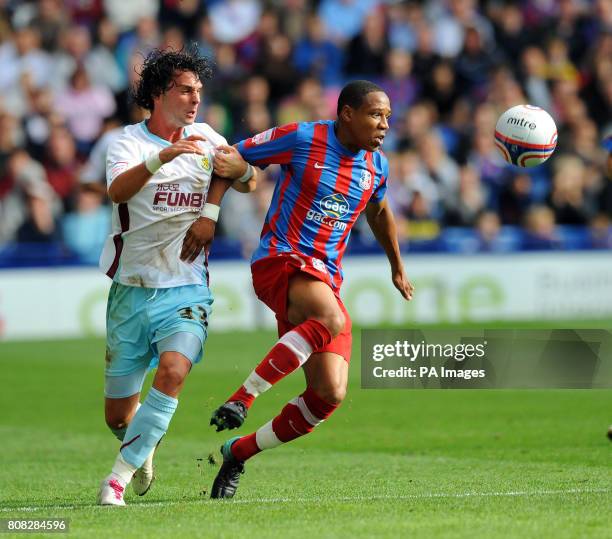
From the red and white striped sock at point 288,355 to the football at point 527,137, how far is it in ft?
7.58

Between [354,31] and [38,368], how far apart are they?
10107 mm

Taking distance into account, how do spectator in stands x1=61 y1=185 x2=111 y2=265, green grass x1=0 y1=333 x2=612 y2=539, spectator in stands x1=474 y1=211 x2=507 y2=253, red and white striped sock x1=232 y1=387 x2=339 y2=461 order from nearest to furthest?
green grass x1=0 y1=333 x2=612 y2=539
red and white striped sock x1=232 y1=387 x2=339 y2=461
spectator in stands x1=61 y1=185 x2=111 y2=265
spectator in stands x1=474 y1=211 x2=507 y2=253

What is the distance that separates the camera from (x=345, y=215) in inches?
316

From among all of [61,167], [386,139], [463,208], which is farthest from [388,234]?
[386,139]

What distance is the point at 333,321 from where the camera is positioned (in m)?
7.57

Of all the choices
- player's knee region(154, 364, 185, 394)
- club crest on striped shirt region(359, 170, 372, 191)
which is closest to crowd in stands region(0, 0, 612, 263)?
club crest on striped shirt region(359, 170, 372, 191)

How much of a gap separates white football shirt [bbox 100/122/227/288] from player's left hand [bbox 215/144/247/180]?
7cm

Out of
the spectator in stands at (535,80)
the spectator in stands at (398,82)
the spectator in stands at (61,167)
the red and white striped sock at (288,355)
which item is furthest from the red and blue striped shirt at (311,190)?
the spectator in stands at (535,80)

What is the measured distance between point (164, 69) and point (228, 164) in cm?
66

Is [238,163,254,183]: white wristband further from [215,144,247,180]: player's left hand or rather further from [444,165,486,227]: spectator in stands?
[444,165,486,227]: spectator in stands

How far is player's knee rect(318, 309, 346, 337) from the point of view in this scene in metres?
7.55

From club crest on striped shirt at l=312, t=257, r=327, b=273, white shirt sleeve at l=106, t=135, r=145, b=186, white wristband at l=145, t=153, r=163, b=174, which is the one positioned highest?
white wristband at l=145, t=153, r=163, b=174

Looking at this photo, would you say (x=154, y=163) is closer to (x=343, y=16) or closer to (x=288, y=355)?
(x=288, y=355)

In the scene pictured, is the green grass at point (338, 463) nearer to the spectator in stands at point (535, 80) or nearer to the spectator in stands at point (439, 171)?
the spectator in stands at point (439, 171)
